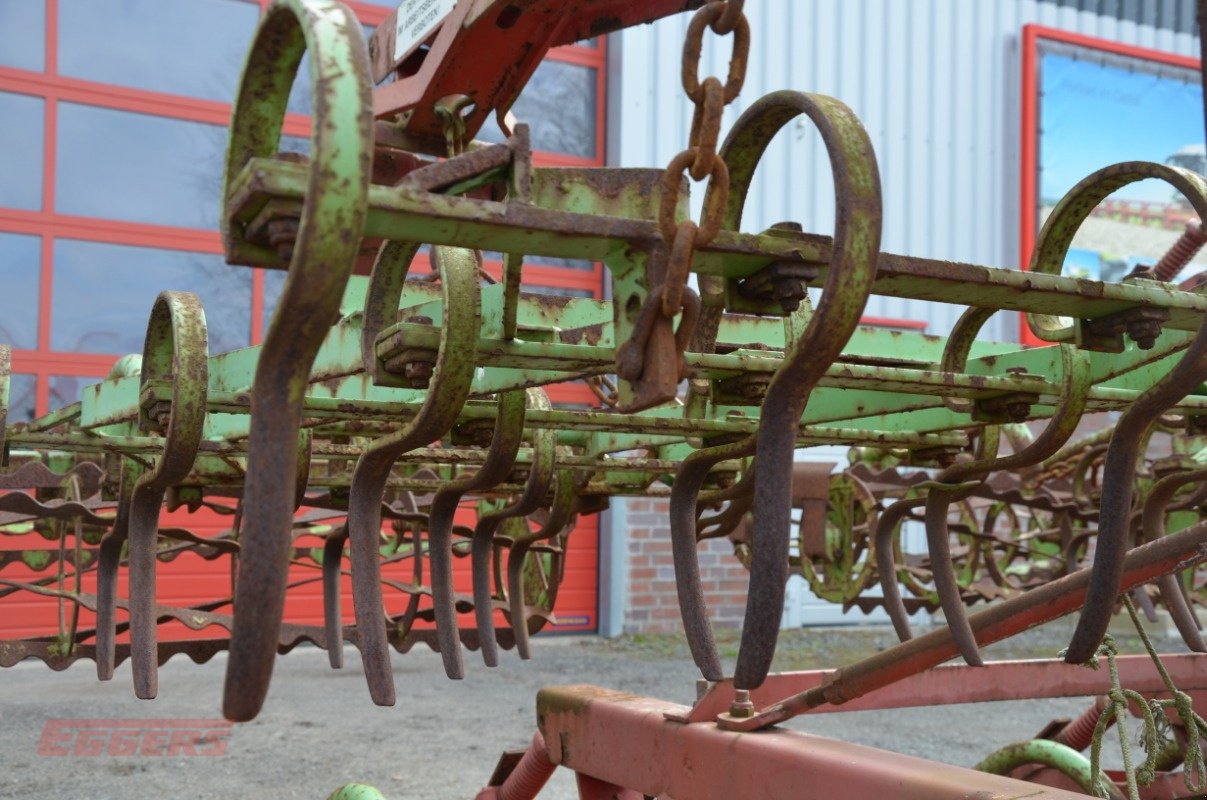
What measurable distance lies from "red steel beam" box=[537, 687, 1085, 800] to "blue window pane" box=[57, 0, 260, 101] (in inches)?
231

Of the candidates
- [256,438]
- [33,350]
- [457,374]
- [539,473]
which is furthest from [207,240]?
[256,438]

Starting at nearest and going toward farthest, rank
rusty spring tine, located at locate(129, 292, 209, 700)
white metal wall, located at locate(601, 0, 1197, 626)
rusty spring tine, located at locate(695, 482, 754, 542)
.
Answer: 1. rusty spring tine, located at locate(129, 292, 209, 700)
2. rusty spring tine, located at locate(695, 482, 754, 542)
3. white metal wall, located at locate(601, 0, 1197, 626)

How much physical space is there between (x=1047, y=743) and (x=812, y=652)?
17.1ft

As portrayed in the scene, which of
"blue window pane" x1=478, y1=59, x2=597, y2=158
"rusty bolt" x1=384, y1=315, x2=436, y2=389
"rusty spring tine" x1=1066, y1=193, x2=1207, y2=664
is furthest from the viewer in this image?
"blue window pane" x1=478, y1=59, x2=597, y2=158

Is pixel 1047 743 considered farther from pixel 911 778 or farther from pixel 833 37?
pixel 833 37

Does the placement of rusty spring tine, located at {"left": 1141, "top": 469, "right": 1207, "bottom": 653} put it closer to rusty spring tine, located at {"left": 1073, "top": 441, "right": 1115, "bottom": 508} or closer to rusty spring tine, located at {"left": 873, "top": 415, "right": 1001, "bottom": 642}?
rusty spring tine, located at {"left": 873, "top": 415, "right": 1001, "bottom": 642}

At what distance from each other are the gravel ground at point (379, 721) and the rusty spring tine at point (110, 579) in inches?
85.2

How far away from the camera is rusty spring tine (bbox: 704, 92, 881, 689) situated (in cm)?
105

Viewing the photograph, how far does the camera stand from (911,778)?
177cm

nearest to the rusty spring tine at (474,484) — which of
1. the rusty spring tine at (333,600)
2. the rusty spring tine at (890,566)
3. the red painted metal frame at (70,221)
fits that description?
the rusty spring tine at (333,600)

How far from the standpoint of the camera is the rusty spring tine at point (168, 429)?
1605 millimetres

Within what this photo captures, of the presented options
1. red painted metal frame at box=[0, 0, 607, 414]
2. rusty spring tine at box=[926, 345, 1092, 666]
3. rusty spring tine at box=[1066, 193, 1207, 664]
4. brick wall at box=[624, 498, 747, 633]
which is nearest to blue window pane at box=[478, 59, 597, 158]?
red painted metal frame at box=[0, 0, 607, 414]

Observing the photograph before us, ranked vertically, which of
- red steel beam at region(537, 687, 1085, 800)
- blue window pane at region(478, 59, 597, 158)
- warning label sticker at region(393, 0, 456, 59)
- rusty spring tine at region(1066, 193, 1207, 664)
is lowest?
red steel beam at region(537, 687, 1085, 800)

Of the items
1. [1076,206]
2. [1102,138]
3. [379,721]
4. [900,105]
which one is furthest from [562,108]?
[1076,206]
